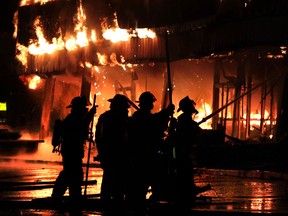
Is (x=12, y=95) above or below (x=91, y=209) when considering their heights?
above

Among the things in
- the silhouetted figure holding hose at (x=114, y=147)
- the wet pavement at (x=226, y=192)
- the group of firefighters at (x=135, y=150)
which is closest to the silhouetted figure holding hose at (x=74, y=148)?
the group of firefighters at (x=135, y=150)

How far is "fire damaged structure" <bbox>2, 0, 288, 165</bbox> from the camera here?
936 inches

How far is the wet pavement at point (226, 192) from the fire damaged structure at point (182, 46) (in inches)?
96.0

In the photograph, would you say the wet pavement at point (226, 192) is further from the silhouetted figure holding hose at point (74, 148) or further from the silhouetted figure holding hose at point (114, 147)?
the silhouetted figure holding hose at point (74, 148)

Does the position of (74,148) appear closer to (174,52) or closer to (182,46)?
(182,46)

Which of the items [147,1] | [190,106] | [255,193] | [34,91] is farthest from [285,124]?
[34,91]

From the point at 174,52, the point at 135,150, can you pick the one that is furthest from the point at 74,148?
the point at 174,52

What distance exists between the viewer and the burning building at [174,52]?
2414 cm

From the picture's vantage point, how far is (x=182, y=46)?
26.2 m

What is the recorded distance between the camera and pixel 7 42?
1780 inches

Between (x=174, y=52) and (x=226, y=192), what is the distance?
1258 centimetres

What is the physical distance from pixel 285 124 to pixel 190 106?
531 inches

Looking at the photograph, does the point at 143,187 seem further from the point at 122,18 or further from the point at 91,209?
the point at 122,18

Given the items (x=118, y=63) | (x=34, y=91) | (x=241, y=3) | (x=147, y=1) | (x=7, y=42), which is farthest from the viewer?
(x=34, y=91)
